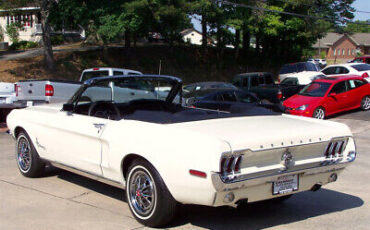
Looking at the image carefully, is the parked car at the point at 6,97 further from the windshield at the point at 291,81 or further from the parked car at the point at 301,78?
the parked car at the point at 301,78

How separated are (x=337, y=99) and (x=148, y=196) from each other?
41.3ft

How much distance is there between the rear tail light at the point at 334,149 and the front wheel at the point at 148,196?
1.84 meters

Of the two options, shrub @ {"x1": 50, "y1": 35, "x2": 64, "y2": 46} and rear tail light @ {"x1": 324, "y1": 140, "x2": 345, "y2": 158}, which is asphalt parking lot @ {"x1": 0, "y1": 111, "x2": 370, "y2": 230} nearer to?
rear tail light @ {"x1": 324, "y1": 140, "x2": 345, "y2": 158}

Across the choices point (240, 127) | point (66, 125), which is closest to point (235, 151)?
point (240, 127)

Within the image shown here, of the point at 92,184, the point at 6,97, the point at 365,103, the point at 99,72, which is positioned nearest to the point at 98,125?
the point at 92,184

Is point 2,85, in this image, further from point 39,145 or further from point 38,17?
point 38,17

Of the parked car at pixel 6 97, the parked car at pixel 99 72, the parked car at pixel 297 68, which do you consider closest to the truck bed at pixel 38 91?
the parked car at pixel 6 97

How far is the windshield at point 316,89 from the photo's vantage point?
1620 centimetres

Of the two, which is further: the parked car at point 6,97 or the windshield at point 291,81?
the windshield at point 291,81

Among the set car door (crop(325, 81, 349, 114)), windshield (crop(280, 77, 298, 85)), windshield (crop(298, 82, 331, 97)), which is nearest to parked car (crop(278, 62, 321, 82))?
windshield (crop(280, 77, 298, 85))

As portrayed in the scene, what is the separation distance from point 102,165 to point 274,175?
213 centimetres

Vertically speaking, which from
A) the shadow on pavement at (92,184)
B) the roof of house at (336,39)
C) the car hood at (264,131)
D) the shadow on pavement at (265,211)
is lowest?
the shadow on pavement at (92,184)

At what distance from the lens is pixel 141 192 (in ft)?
16.9

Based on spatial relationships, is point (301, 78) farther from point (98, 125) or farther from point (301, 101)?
point (98, 125)
